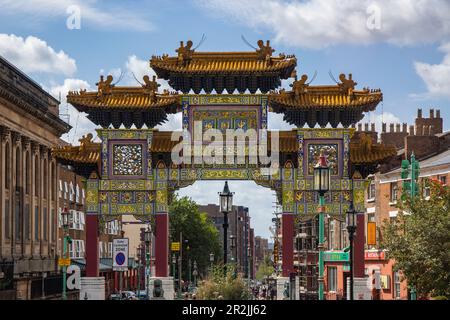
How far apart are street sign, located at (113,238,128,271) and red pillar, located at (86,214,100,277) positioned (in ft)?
33.4

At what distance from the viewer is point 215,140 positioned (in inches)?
2138

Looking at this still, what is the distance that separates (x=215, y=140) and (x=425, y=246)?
15.3 m

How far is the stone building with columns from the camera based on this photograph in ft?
204

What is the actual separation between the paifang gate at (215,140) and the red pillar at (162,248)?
57 mm

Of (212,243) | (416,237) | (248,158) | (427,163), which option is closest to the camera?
(416,237)

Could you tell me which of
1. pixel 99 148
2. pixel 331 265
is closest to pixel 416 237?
pixel 99 148

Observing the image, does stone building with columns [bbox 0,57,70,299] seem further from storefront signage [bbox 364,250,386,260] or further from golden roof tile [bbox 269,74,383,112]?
storefront signage [bbox 364,250,386,260]

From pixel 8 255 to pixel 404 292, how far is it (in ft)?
89.4

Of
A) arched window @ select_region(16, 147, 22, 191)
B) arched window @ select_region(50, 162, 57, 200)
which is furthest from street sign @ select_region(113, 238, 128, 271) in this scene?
arched window @ select_region(50, 162, 57, 200)

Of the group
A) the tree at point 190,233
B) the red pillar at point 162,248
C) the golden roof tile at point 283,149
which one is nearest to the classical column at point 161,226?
the red pillar at point 162,248

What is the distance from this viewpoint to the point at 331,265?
81.8 meters

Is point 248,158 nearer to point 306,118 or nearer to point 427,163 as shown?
point 306,118

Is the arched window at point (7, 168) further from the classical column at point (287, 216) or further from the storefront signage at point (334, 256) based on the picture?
the storefront signage at point (334, 256)

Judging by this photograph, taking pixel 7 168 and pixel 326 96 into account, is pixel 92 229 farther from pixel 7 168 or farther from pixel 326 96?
pixel 326 96
